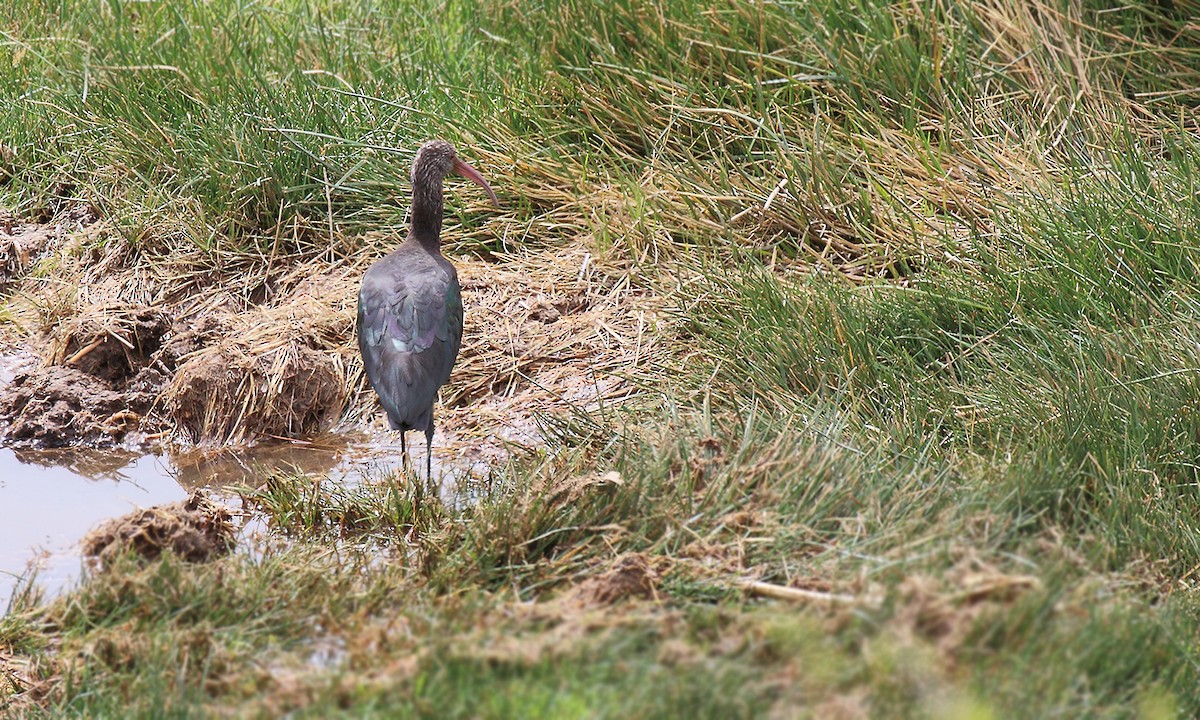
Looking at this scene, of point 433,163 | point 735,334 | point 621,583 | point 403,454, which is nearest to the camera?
point 621,583

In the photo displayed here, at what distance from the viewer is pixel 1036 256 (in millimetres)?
4453

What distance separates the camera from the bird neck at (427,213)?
5.03 meters

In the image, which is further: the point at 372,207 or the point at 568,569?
the point at 372,207

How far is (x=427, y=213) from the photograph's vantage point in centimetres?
506

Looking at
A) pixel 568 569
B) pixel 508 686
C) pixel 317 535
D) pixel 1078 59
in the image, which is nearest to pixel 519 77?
pixel 1078 59

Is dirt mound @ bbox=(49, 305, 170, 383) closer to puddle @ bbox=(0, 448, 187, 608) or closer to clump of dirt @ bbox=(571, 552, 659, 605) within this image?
puddle @ bbox=(0, 448, 187, 608)

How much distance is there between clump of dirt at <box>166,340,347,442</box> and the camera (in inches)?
193

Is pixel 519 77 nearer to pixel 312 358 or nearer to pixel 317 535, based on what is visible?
pixel 312 358

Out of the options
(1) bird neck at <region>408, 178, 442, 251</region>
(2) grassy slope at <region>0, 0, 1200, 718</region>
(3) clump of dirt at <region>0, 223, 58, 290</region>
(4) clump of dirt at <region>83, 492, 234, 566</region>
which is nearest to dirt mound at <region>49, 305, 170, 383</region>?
(2) grassy slope at <region>0, 0, 1200, 718</region>

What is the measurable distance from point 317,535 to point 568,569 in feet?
2.99

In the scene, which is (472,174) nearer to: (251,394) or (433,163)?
(433,163)

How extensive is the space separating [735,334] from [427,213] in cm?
119

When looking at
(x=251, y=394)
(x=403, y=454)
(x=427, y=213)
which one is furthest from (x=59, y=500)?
(x=427, y=213)

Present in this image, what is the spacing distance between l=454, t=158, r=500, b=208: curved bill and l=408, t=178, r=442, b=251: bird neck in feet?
0.71
